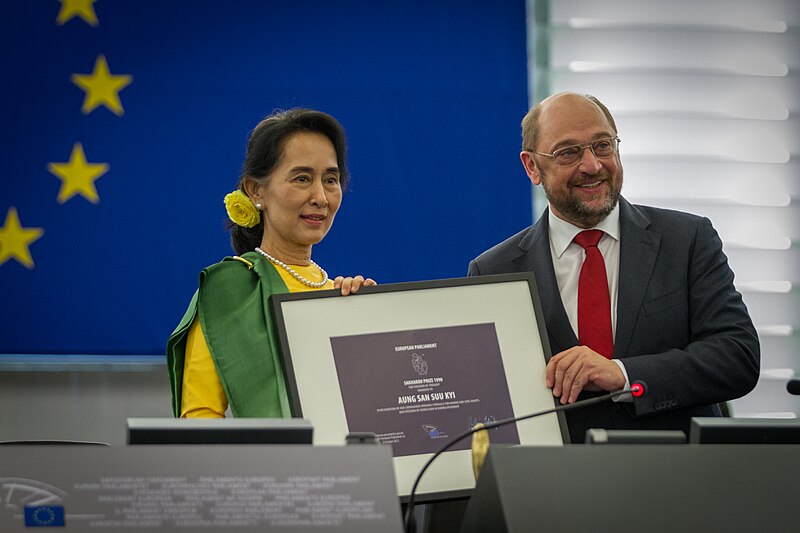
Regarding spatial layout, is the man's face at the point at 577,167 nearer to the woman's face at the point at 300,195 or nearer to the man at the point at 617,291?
the man at the point at 617,291

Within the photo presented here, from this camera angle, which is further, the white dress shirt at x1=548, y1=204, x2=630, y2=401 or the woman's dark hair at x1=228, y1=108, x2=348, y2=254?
the woman's dark hair at x1=228, y1=108, x2=348, y2=254

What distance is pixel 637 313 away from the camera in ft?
8.18

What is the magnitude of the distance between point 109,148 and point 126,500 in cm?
259

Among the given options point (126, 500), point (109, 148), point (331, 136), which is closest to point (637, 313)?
point (331, 136)

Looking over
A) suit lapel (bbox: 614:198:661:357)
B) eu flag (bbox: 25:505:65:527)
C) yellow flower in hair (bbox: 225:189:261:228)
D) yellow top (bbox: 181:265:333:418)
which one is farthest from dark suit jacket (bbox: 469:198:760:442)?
eu flag (bbox: 25:505:65:527)

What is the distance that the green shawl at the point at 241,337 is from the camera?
237cm

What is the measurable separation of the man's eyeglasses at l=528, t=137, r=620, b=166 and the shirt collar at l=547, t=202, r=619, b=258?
150 mm

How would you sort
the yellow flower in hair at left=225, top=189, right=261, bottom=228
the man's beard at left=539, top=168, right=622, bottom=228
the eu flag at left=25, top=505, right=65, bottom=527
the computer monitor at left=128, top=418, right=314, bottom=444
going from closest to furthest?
the eu flag at left=25, top=505, right=65, bottom=527
the computer monitor at left=128, top=418, right=314, bottom=444
the man's beard at left=539, top=168, right=622, bottom=228
the yellow flower in hair at left=225, top=189, right=261, bottom=228

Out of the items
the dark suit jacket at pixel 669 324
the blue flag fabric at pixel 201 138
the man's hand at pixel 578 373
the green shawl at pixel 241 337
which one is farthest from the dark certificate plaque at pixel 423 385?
the blue flag fabric at pixel 201 138

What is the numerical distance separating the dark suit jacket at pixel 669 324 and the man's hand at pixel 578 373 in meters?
0.06

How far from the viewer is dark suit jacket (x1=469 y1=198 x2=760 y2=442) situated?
236 centimetres

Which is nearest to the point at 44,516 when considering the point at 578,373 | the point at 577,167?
the point at 578,373

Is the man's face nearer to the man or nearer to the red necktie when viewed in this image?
the man

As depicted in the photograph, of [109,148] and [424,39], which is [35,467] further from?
[424,39]
